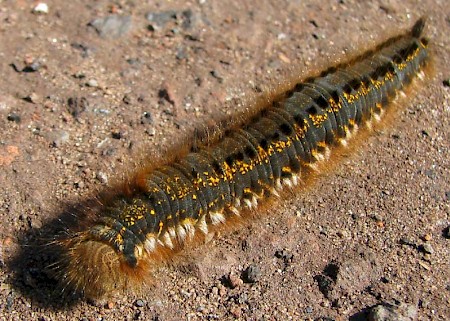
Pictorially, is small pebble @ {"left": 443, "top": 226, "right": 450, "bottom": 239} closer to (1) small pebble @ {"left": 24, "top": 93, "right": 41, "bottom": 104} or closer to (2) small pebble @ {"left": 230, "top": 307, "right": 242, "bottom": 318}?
(2) small pebble @ {"left": 230, "top": 307, "right": 242, "bottom": 318}

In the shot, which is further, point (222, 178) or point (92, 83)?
point (92, 83)

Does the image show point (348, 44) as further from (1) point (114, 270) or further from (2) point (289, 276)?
(1) point (114, 270)

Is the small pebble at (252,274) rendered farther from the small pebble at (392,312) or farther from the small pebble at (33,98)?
the small pebble at (33,98)

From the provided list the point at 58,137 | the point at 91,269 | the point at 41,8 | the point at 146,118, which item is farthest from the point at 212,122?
the point at 41,8

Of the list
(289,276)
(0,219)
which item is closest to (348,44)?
(289,276)

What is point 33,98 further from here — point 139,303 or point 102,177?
point 139,303

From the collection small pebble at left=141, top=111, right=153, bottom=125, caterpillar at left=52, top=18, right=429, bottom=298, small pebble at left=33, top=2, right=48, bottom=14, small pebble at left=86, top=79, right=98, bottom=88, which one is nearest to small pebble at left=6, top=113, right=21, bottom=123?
small pebble at left=86, top=79, right=98, bottom=88

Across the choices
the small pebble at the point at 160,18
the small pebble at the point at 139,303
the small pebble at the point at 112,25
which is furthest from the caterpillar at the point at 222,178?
the small pebble at the point at 112,25
